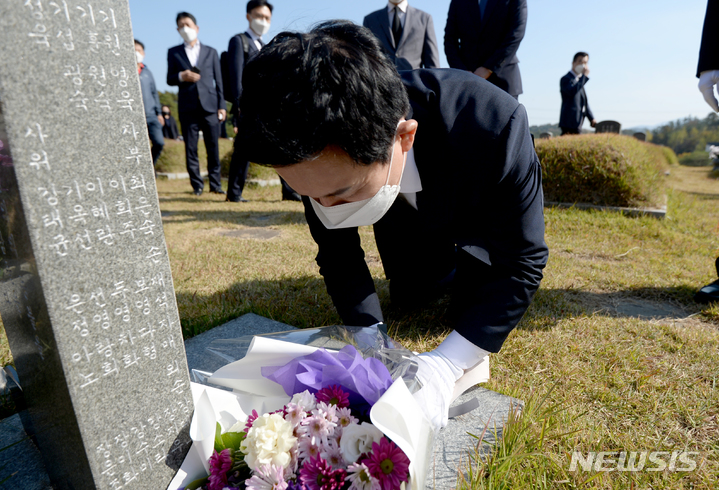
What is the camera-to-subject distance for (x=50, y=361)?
92 centimetres

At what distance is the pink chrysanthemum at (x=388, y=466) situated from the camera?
3.01ft

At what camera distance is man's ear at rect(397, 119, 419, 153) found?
128cm

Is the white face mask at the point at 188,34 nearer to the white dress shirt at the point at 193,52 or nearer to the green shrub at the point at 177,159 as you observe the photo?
the white dress shirt at the point at 193,52

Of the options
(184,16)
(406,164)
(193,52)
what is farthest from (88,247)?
(184,16)

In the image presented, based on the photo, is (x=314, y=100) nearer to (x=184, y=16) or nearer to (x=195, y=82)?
(x=195, y=82)

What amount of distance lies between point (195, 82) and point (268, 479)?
603cm

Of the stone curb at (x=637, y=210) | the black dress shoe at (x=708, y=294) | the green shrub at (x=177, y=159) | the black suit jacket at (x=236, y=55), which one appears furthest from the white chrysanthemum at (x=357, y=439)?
the green shrub at (x=177, y=159)

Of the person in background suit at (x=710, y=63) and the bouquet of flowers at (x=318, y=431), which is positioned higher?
the person in background suit at (x=710, y=63)

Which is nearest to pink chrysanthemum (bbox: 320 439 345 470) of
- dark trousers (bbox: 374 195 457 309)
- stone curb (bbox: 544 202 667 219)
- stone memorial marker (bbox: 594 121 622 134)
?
dark trousers (bbox: 374 195 457 309)

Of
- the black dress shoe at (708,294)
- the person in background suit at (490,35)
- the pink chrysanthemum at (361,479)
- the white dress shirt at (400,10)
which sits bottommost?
the black dress shoe at (708,294)

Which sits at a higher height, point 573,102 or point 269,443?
point 573,102

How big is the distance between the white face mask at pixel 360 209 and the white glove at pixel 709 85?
7.18 feet

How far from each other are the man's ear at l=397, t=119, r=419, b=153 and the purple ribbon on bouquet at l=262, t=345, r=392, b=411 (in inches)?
24.5

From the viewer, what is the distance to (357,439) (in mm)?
975
